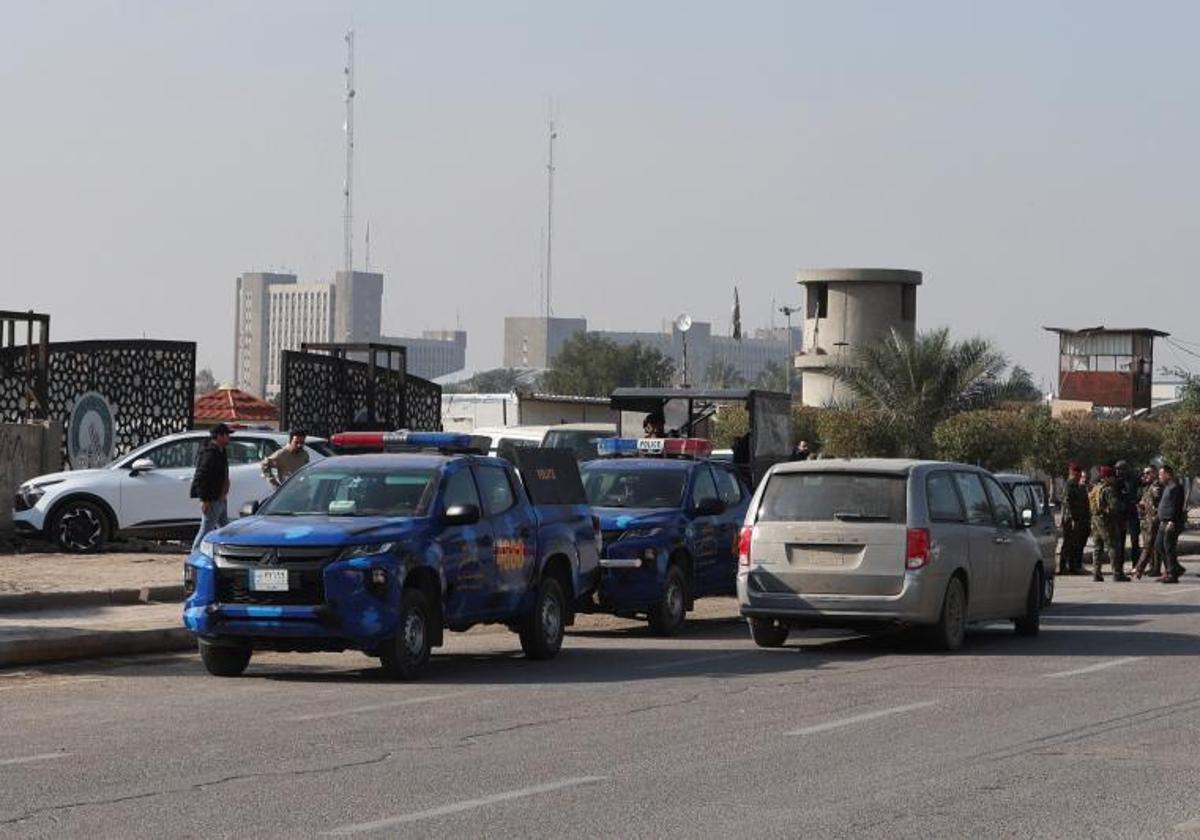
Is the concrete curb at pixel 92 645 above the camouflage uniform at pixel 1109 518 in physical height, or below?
below

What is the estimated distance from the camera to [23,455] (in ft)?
104

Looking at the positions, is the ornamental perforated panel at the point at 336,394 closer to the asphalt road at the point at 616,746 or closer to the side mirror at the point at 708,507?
the side mirror at the point at 708,507

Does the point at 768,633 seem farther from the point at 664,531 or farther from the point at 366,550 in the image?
the point at 366,550

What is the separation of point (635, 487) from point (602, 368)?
130m

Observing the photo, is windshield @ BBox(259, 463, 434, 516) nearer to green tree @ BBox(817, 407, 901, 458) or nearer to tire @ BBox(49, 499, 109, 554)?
tire @ BBox(49, 499, 109, 554)

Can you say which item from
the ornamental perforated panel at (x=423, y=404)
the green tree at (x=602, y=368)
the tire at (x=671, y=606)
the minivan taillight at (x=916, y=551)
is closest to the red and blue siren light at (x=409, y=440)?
the tire at (x=671, y=606)

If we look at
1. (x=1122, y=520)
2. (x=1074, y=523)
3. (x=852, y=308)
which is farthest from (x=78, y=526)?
(x=852, y=308)

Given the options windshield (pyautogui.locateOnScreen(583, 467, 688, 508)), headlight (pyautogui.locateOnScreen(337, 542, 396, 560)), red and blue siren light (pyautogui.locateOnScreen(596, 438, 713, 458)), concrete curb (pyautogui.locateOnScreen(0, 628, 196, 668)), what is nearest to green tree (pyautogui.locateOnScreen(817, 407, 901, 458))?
red and blue siren light (pyautogui.locateOnScreen(596, 438, 713, 458))

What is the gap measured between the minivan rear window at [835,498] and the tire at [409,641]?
4.23 meters

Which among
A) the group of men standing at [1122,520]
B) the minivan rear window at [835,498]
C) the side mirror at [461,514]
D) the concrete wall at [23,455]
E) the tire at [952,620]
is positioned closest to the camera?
the side mirror at [461,514]

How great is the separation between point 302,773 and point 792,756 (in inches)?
109

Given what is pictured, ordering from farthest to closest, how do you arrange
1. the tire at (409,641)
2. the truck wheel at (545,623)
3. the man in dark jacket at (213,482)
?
the man in dark jacket at (213,482)
the truck wheel at (545,623)
the tire at (409,641)

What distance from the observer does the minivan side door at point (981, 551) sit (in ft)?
66.7

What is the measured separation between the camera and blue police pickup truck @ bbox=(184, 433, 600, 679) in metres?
16.1
